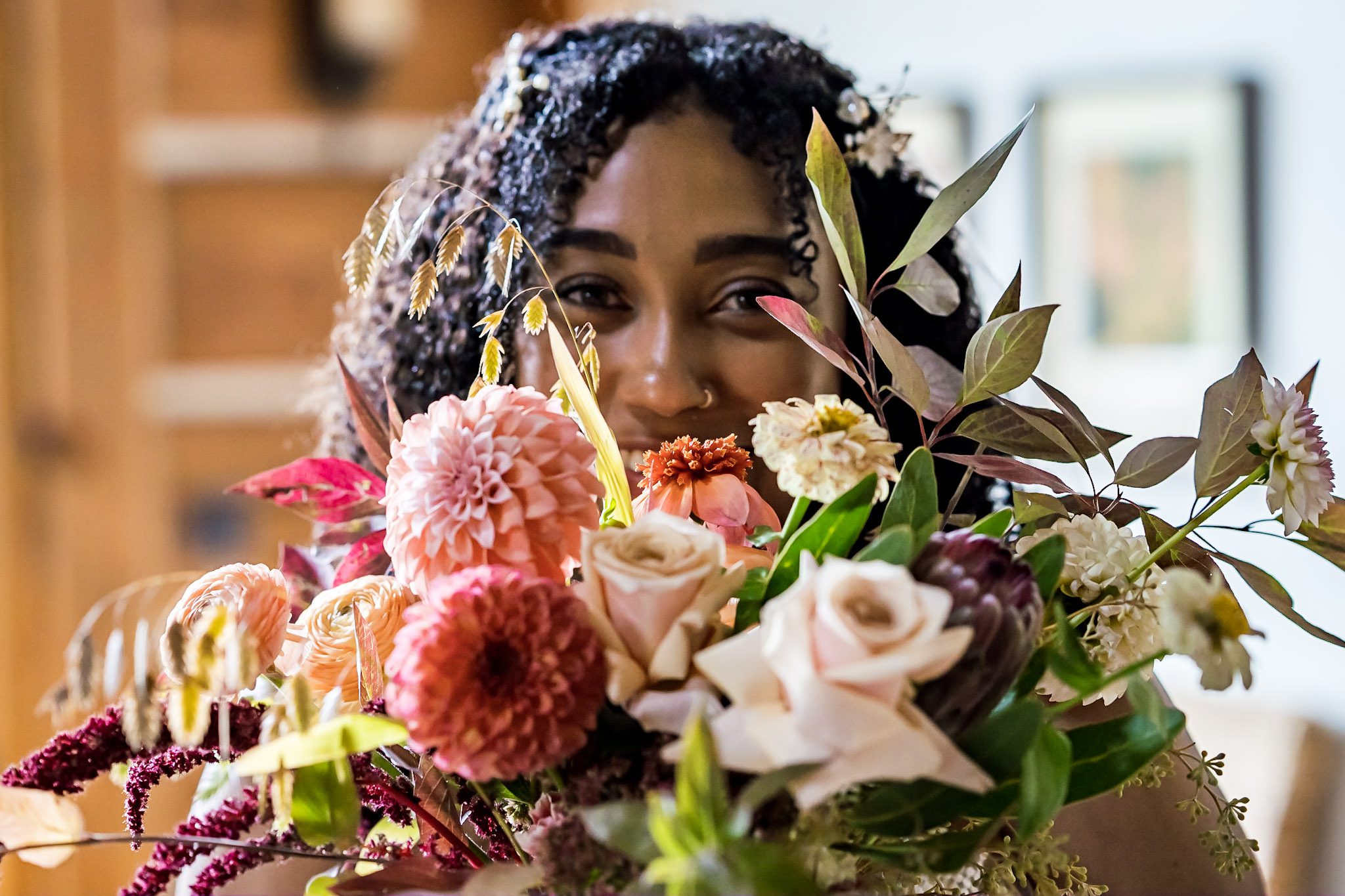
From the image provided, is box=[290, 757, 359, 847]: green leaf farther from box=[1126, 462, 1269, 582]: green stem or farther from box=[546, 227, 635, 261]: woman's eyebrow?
box=[546, 227, 635, 261]: woman's eyebrow

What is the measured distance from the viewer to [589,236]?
0.66m

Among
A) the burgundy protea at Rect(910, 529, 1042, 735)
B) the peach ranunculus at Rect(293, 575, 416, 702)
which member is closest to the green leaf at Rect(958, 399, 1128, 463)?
the burgundy protea at Rect(910, 529, 1042, 735)

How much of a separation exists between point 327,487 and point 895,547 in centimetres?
32

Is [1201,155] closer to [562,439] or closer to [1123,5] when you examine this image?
[1123,5]

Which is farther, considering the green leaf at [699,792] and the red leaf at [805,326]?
the red leaf at [805,326]

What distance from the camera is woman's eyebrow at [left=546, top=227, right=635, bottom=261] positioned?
65 cm

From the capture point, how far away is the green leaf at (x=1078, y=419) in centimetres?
44

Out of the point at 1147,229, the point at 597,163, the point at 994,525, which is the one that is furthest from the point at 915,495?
the point at 1147,229

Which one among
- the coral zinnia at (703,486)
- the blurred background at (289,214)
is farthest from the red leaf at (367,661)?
the blurred background at (289,214)

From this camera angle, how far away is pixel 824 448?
367 mm

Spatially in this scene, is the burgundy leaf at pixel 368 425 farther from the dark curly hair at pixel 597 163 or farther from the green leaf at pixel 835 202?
the green leaf at pixel 835 202

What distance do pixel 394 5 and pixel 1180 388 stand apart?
56.4 inches

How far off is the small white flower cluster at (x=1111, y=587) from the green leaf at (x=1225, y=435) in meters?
0.04

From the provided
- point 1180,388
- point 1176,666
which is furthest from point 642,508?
point 1180,388
